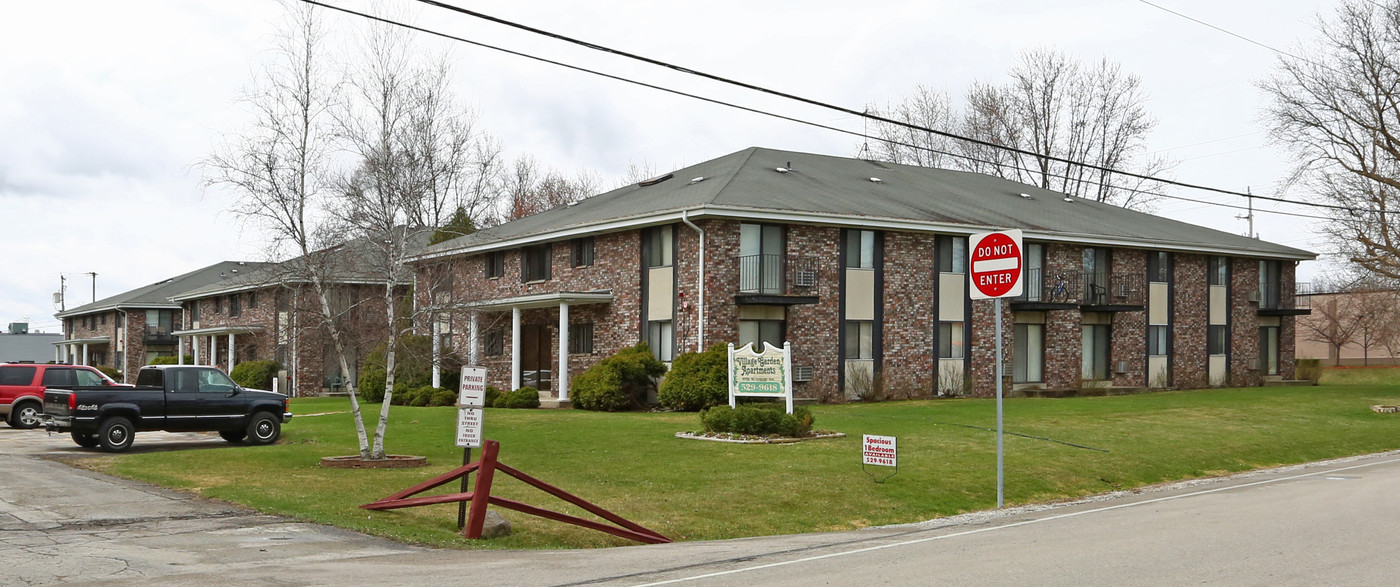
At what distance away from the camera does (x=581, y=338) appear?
3556 cm

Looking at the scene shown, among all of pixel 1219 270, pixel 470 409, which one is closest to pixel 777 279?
pixel 470 409

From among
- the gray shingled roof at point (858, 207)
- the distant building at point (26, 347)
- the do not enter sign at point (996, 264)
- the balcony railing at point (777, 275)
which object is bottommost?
the distant building at point (26, 347)

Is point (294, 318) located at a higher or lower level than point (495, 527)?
higher

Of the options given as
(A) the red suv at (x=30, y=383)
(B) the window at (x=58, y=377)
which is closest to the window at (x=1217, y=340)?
(A) the red suv at (x=30, y=383)

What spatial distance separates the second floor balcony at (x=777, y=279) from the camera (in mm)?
30734

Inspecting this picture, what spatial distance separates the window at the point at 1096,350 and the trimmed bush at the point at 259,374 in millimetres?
32817

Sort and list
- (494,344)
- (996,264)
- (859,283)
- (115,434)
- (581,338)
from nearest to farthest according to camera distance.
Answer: (996,264), (115,434), (859,283), (581,338), (494,344)

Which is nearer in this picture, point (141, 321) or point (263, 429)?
point (263, 429)

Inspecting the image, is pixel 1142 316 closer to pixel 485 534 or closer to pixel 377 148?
pixel 377 148

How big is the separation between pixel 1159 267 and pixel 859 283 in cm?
1398

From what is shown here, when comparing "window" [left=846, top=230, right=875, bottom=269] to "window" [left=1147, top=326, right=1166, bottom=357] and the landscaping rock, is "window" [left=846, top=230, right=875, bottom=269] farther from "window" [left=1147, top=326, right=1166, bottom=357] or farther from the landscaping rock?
the landscaping rock

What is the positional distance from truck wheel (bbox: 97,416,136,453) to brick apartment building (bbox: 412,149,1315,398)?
6322mm

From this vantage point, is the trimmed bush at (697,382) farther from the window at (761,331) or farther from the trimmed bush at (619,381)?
the window at (761,331)

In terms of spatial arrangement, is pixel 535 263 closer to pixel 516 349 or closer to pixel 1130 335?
pixel 516 349
